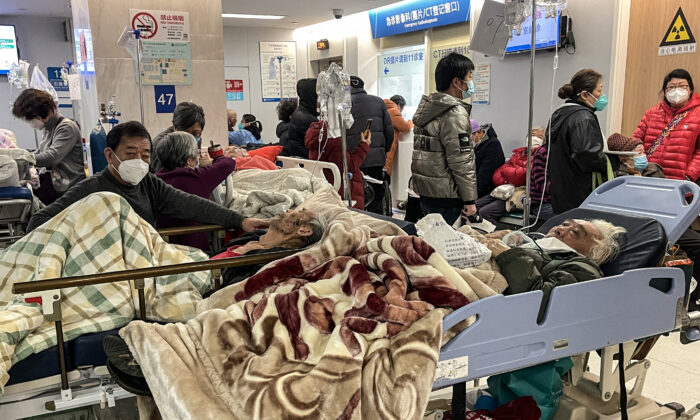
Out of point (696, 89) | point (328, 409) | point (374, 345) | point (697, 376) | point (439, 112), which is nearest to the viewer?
point (328, 409)

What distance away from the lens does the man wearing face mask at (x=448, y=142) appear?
3.30 m

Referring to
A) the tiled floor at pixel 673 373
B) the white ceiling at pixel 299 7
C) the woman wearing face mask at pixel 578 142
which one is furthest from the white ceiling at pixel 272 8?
the tiled floor at pixel 673 373

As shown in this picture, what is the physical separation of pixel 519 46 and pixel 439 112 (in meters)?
2.69

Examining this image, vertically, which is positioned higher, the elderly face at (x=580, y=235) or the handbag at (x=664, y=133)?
the handbag at (x=664, y=133)

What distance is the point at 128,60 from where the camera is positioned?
4.36 metres

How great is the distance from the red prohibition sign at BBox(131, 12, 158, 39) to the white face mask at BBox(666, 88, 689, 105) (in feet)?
12.4

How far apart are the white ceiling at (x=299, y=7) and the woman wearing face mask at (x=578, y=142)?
4.31m

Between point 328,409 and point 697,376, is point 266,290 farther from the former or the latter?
point 697,376

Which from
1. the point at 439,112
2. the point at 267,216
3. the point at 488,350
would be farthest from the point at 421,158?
the point at 488,350

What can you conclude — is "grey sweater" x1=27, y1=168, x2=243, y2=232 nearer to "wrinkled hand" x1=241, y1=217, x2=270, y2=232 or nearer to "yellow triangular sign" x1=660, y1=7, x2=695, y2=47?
"wrinkled hand" x1=241, y1=217, x2=270, y2=232

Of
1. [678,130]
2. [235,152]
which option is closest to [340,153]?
[235,152]

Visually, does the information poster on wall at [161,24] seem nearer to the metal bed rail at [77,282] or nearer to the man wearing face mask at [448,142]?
the man wearing face mask at [448,142]

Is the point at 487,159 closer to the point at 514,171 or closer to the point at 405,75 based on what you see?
the point at 514,171

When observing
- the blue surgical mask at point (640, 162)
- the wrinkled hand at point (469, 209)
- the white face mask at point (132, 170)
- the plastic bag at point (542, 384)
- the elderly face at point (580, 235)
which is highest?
the white face mask at point (132, 170)
